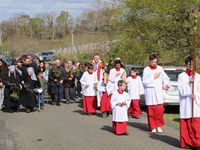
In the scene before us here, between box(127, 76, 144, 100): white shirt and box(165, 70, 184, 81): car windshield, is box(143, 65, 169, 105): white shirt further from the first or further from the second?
box(165, 70, 184, 81): car windshield

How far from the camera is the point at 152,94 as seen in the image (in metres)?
12.3

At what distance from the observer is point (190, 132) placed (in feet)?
32.4

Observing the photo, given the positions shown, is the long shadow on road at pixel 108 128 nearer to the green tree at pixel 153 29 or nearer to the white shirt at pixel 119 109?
the white shirt at pixel 119 109

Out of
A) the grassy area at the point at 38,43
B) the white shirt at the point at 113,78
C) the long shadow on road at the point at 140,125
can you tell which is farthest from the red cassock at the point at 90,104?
the grassy area at the point at 38,43

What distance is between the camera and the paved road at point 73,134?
10.5 meters

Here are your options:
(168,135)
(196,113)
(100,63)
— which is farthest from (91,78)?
(196,113)

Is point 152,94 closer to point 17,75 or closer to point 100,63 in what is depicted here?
point 100,63

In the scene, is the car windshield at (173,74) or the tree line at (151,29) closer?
the car windshield at (173,74)

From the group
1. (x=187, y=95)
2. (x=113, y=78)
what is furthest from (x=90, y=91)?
(x=187, y=95)

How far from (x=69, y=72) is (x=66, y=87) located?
68 cm

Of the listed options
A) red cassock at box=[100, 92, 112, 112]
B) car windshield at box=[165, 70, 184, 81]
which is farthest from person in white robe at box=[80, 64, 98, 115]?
car windshield at box=[165, 70, 184, 81]

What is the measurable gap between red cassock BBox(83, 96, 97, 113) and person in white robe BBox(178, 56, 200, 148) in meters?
6.40

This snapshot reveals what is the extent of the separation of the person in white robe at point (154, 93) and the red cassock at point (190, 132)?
219 centimetres

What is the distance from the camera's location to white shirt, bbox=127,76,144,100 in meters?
15.9
